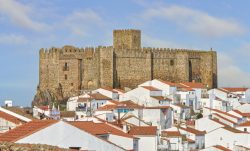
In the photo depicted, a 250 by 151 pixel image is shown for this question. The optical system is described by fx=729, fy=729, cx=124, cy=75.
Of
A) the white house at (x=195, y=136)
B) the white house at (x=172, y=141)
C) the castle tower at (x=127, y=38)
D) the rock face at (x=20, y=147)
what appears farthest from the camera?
A: the castle tower at (x=127, y=38)

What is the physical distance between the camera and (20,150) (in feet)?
41.7

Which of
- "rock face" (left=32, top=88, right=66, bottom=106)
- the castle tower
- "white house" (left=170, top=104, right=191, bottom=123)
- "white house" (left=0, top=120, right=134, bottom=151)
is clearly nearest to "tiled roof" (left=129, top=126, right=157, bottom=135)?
"white house" (left=0, top=120, right=134, bottom=151)

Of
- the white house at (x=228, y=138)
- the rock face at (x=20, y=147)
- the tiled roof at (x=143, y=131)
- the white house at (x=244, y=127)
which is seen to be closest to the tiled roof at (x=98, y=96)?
the white house at (x=244, y=127)

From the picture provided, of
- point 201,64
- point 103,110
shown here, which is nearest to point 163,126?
point 103,110

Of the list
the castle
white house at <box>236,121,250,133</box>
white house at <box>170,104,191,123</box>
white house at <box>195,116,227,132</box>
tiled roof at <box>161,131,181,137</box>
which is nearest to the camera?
tiled roof at <box>161,131,181,137</box>

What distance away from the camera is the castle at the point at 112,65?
75.2 m

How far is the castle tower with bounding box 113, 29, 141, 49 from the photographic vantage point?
7988 cm

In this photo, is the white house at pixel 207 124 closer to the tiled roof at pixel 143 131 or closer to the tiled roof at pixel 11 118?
the tiled roof at pixel 143 131

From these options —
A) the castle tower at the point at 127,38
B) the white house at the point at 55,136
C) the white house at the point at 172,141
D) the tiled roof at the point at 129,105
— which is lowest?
the white house at the point at 172,141

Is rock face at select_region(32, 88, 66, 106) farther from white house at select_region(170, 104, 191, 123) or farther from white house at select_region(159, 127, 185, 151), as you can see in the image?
white house at select_region(159, 127, 185, 151)

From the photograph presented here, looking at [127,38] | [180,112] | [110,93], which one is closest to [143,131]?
[180,112]

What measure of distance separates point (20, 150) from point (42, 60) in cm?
6680

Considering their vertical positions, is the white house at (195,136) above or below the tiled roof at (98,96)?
below

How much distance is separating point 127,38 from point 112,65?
6.97 m
